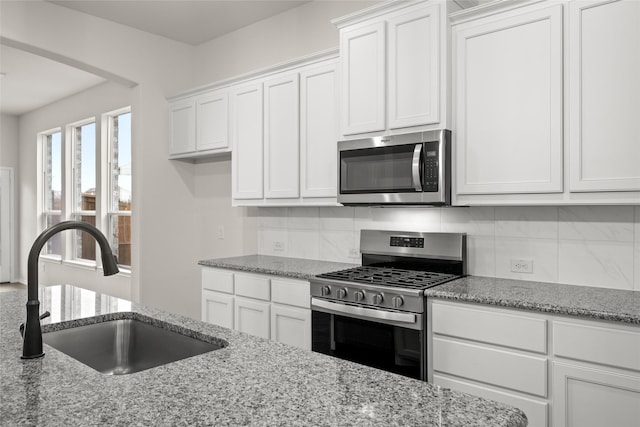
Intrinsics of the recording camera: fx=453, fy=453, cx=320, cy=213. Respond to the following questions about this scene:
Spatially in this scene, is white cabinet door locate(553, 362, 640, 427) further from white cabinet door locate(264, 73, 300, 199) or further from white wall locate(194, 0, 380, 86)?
white wall locate(194, 0, 380, 86)

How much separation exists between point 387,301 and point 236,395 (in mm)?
1453

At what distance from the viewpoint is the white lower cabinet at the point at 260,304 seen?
2.90m

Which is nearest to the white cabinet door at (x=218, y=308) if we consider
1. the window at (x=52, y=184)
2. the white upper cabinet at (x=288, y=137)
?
the white upper cabinet at (x=288, y=137)

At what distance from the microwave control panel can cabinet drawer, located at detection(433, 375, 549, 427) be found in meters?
1.00

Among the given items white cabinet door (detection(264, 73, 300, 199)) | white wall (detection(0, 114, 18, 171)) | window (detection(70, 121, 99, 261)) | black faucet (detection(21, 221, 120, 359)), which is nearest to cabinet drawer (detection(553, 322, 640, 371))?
black faucet (detection(21, 221, 120, 359))

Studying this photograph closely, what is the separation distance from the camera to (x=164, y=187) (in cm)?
431

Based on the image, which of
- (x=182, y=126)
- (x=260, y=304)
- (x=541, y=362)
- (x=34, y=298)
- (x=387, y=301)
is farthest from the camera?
(x=182, y=126)

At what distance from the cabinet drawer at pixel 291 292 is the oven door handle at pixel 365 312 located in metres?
0.19

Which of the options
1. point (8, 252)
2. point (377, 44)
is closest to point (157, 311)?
point (377, 44)

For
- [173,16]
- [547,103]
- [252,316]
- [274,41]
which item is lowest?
[252,316]

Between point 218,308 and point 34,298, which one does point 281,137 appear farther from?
point 34,298

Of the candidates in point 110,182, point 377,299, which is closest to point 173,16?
point 110,182

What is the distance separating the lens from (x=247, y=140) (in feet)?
11.9

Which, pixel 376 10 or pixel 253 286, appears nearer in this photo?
pixel 376 10
